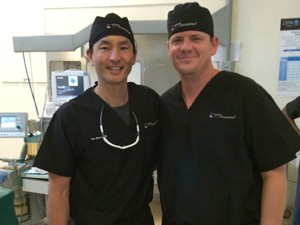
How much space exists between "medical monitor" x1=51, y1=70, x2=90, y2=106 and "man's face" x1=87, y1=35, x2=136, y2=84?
1456 millimetres

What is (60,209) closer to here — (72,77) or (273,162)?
(273,162)

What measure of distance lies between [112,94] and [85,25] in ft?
7.85

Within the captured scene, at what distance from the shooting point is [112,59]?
1.22m

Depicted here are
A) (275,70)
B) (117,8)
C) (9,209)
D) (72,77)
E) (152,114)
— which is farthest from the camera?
(117,8)

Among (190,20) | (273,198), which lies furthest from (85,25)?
(273,198)

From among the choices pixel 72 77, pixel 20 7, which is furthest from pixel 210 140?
pixel 20 7

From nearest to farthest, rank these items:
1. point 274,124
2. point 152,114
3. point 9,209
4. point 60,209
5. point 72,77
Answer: point 274,124 < point 60,209 < point 152,114 < point 9,209 < point 72,77

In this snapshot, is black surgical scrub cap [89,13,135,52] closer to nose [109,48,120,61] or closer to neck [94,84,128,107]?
nose [109,48,120,61]

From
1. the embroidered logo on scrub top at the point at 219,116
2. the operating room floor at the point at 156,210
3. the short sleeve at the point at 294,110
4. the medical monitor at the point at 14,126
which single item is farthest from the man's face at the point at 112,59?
the operating room floor at the point at 156,210

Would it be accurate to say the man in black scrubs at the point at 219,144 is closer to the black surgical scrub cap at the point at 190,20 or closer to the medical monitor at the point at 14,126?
the black surgical scrub cap at the point at 190,20

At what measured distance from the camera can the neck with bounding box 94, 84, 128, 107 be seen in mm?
1287

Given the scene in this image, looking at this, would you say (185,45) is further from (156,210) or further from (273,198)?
(156,210)

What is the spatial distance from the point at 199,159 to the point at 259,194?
276mm

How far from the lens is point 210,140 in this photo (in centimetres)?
114
